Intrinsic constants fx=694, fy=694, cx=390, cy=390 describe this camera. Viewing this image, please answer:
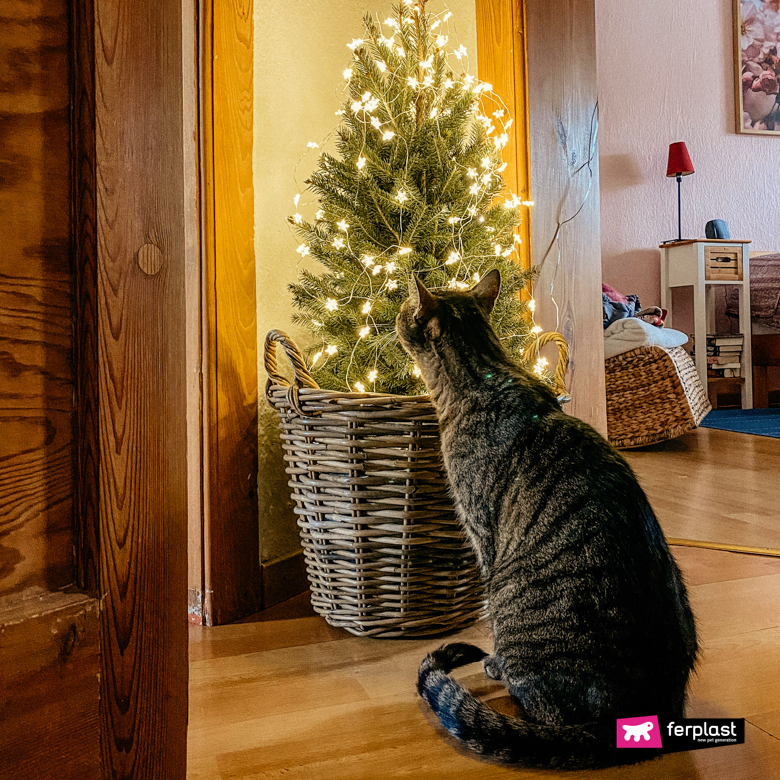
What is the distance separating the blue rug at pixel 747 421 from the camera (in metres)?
3.59

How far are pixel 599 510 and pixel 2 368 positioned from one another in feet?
2.26

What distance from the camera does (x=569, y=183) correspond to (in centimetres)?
183

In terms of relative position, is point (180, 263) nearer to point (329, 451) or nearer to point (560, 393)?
point (329, 451)

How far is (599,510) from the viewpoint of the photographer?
0.89 meters

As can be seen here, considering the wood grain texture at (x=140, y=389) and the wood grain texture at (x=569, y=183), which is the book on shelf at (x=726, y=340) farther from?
the wood grain texture at (x=140, y=389)

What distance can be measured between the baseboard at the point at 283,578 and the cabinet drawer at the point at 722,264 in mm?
3815

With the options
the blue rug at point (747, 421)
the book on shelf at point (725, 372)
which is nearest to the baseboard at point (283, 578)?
the blue rug at point (747, 421)

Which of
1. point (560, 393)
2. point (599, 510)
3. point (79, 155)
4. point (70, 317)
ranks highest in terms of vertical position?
point (79, 155)

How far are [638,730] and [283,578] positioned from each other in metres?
0.87

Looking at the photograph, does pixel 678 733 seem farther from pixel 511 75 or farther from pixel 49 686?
pixel 511 75

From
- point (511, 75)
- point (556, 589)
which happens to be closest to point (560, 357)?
point (556, 589)

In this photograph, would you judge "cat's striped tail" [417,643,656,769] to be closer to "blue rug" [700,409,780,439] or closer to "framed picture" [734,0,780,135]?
"blue rug" [700,409,780,439]

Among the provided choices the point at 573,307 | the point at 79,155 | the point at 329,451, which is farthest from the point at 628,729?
the point at 573,307

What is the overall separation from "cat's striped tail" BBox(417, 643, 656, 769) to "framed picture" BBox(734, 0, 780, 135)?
5.32 m
